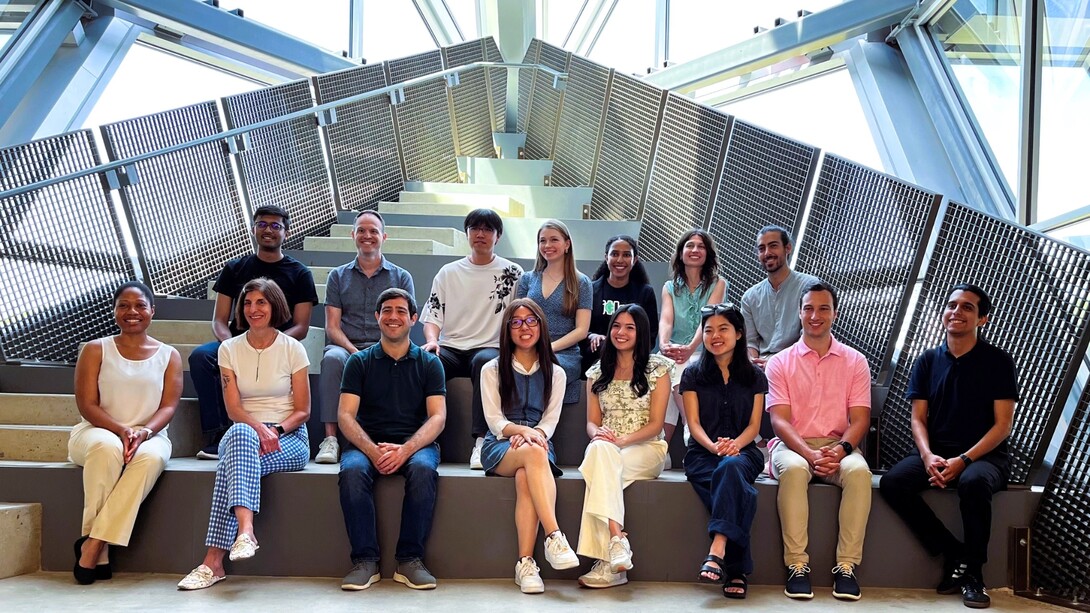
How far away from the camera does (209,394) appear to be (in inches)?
166

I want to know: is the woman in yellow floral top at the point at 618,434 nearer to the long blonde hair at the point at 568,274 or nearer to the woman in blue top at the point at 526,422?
the woman in blue top at the point at 526,422

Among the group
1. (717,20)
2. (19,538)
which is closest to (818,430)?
(19,538)

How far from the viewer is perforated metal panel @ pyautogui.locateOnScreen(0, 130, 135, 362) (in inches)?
184

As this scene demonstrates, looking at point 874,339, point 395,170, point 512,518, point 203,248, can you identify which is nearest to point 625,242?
point 874,339

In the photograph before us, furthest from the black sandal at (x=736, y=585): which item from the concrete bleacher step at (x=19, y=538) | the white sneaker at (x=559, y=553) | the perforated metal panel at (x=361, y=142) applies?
the perforated metal panel at (x=361, y=142)

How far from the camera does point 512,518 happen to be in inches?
147

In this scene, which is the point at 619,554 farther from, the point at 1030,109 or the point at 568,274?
the point at 1030,109

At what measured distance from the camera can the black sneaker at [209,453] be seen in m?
4.12

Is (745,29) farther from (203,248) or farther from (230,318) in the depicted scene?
(230,318)

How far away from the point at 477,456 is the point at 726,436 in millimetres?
1073

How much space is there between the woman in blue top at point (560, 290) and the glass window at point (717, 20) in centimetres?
475

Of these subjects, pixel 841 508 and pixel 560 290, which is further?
pixel 560 290

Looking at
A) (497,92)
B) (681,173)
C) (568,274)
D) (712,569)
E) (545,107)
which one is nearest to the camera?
(712,569)

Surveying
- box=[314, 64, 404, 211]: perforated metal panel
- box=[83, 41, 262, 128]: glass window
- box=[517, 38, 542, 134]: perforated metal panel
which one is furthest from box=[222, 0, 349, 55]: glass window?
box=[517, 38, 542, 134]: perforated metal panel
